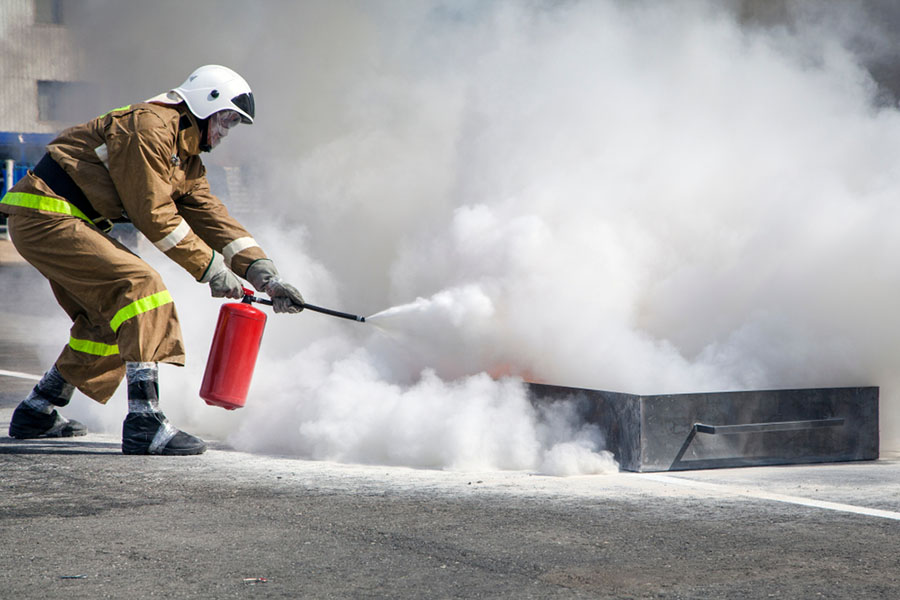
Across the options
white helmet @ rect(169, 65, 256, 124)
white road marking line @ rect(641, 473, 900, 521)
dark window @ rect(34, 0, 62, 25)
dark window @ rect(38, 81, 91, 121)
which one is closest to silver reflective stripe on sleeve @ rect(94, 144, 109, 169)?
white helmet @ rect(169, 65, 256, 124)

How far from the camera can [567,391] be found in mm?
4367

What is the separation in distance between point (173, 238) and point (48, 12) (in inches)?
178

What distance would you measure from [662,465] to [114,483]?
1.82 metres

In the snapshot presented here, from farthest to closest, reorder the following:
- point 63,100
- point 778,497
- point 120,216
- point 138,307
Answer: point 63,100 < point 120,216 < point 138,307 < point 778,497

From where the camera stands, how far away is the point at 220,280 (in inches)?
176

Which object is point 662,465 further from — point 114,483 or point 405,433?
point 114,483

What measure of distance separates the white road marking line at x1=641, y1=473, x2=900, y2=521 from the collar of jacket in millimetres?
2050

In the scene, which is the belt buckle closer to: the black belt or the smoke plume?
the black belt

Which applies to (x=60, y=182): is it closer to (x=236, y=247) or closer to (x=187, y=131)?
(x=187, y=131)

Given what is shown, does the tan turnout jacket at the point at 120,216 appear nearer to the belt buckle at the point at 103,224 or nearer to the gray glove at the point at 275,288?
the belt buckle at the point at 103,224

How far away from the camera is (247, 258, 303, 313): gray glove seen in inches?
182

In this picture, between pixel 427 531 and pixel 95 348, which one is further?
A: pixel 95 348

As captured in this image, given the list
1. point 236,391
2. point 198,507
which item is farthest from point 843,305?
point 198,507

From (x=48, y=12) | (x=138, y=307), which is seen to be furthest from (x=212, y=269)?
(x=48, y=12)
